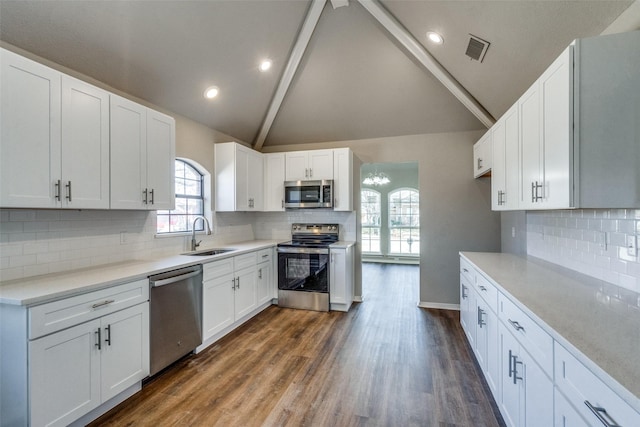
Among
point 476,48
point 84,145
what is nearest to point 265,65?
point 84,145

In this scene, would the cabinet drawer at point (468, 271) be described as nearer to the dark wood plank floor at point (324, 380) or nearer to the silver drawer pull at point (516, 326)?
the dark wood plank floor at point (324, 380)

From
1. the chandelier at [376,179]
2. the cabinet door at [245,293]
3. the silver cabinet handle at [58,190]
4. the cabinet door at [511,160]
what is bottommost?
the cabinet door at [245,293]

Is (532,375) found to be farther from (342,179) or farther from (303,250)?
(342,179)

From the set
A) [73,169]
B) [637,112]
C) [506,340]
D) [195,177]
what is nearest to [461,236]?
[506,340]

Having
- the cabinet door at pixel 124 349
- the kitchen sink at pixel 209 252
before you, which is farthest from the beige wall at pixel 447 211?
the cabinet door at pixel 124 349

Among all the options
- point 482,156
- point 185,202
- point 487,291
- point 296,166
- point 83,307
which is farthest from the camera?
point 296,166

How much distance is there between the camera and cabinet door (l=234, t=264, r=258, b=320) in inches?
140

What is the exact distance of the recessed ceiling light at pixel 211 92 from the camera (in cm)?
345

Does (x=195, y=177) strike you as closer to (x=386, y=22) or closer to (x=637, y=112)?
(x=386, y=22)

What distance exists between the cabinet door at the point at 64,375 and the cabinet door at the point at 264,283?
2.16 m

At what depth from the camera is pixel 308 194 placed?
4.45m

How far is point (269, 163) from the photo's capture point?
4699mm

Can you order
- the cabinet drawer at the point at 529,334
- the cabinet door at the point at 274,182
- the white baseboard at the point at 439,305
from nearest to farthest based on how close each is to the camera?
the cabinet drawer at the point at 529,334 → the white baseboard at the point at 439,305 → the cabinet door at the point at 274,182

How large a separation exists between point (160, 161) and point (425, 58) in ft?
10.0
